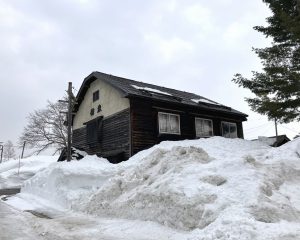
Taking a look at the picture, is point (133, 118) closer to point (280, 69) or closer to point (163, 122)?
point (163, 122)

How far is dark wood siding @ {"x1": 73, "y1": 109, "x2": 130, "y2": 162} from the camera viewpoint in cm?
2048

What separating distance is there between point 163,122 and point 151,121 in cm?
107

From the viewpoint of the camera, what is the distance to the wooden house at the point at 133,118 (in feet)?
67.4

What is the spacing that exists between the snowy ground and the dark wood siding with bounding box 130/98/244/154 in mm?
6611

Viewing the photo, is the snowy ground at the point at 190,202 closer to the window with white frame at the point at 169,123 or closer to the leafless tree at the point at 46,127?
the window with white frame at the point at 169,123

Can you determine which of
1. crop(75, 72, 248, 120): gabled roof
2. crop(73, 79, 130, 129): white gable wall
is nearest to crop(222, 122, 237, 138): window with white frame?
crop(75, 72, 248, 120): gabled roof

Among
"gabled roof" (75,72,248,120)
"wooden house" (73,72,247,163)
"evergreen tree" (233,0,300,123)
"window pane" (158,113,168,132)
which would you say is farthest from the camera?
"window pane" (158,113,168,132)

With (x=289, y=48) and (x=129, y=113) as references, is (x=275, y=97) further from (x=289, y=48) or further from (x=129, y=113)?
(x=129, y=113)

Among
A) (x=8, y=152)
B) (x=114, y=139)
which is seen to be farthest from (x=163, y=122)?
(x=8, y=152)

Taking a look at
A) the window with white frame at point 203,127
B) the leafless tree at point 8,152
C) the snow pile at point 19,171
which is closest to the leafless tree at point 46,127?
the snow pile at point 19,171

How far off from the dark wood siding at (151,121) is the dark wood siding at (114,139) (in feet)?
1.62

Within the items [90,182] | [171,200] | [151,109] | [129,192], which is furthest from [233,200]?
[151,109]

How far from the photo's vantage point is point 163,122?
863 inches

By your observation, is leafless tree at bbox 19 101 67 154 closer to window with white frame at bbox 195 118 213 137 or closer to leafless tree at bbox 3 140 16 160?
window with white frame at bbox 195 118 213 137
